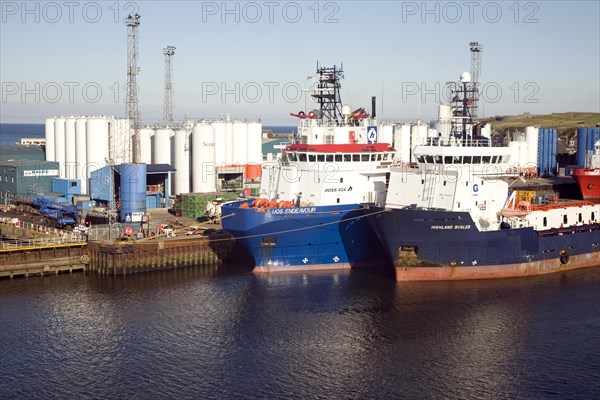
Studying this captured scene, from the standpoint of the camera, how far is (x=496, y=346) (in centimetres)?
3098

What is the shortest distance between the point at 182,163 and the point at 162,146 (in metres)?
3.19

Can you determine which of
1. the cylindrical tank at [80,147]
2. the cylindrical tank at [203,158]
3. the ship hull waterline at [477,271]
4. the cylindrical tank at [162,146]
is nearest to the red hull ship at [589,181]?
the ship hull waterline at [477,271]

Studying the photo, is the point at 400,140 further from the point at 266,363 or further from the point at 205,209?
the point at 266,363

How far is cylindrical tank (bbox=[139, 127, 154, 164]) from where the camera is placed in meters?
63.1

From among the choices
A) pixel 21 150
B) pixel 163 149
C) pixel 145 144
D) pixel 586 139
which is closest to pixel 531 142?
pixel 586 139

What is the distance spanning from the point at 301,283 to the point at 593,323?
47.8 ft

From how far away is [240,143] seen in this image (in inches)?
2571

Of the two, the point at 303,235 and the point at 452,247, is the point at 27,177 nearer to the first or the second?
the point at 303,235

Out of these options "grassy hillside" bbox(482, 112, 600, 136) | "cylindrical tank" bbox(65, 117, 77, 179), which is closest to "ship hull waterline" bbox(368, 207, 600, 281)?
"cylindrical tank" bbox(65, 117, 77, 179)

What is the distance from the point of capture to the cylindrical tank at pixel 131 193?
165 ft

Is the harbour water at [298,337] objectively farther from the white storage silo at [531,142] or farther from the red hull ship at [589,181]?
the white storage silo at [531,142]

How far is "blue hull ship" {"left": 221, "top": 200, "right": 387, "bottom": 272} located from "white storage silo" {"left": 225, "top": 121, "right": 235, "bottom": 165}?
67.8ft

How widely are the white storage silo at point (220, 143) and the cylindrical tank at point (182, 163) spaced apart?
3.33m

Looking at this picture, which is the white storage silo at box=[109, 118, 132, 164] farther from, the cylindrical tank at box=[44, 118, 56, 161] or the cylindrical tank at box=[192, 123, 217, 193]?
the cylindrical tank at box=[44, 118, 56, 161]
